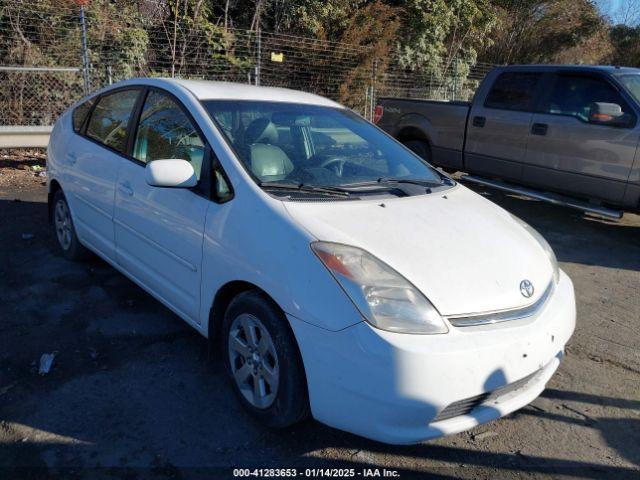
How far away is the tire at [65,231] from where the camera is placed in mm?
4618

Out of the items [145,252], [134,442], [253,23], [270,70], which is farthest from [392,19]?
[134,442]

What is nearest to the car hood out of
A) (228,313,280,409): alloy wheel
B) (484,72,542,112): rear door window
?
(228,313,280,409): alloy wheel

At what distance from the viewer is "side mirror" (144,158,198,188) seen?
288cm

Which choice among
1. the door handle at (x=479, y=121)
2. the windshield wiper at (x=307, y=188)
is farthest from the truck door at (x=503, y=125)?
the windshield wiper at (x=307, y=188)

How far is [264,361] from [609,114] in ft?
16.3

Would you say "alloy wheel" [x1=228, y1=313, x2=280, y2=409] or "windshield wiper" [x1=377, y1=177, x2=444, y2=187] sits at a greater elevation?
"windshield wiper" [x1=377, y1=177, x2=444, y2=187]

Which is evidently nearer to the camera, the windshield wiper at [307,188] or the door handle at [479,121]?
the windshield wiper at [307,188]

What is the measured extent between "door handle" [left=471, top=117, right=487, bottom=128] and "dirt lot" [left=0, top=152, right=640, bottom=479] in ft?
11.3

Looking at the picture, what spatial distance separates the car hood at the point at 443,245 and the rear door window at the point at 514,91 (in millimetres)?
4370

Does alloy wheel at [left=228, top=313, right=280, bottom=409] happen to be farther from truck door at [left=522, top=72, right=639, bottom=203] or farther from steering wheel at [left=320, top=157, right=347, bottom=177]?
truck door at [left=522, top=72, right=639, bottom=203]

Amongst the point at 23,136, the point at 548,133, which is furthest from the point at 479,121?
the point at 23,136

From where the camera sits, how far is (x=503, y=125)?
695 centimetres

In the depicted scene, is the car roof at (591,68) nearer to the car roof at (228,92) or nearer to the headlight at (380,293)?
the car roof at (228,92)

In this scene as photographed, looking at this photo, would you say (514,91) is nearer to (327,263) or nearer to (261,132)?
(261,132)
